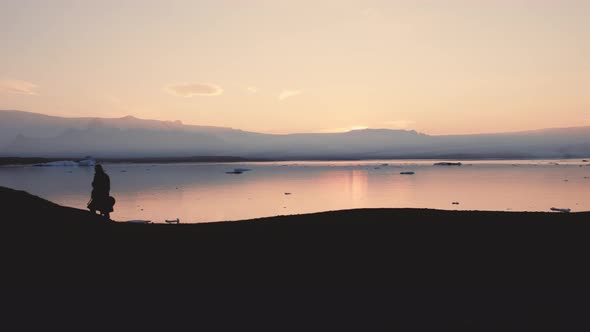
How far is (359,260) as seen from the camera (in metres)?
10.5

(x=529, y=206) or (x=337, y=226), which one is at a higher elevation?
(x=337, y=226)

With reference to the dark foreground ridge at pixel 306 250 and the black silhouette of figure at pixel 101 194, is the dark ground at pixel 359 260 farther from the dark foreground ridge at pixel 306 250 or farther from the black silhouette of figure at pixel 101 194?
the black silhouette of figure at pixel 101 194

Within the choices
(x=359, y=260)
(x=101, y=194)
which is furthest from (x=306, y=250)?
(x=101, y=194)

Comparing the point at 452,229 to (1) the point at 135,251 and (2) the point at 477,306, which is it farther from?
(1) the point at 135,251

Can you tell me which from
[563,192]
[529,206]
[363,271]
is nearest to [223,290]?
[363,271]

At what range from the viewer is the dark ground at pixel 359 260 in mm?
7809

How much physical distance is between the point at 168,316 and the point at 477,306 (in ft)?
16.3

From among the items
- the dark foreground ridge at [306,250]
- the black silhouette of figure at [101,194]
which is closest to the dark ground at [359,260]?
the dark foreground ridge at [306,250]

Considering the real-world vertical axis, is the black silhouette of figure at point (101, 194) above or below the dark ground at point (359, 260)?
above

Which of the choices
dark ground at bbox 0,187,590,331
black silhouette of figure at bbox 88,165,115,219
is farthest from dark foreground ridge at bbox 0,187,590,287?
black silhouette of figure at bbox 88,165,115,219

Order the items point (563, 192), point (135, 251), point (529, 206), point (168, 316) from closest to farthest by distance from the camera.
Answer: point (168, 316)
point (135, 251)
point (529, 206)
point (563, 192)

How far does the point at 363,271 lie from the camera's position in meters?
9.84

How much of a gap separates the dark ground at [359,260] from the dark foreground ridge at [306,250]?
0.10 ft

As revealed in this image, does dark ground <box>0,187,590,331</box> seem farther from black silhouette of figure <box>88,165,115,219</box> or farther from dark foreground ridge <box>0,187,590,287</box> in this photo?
black silhouette of figure <box>88,165,115,219</box>
